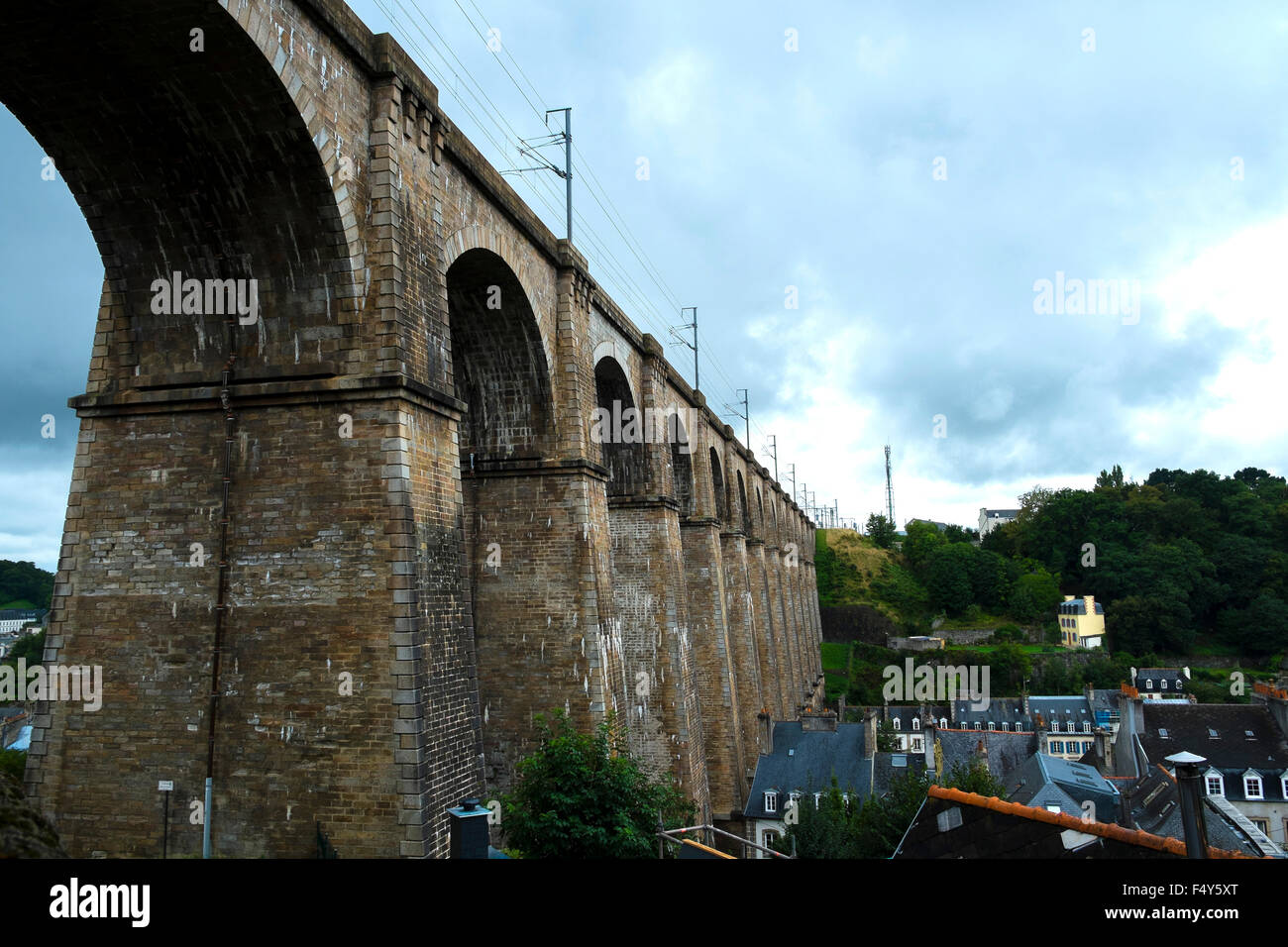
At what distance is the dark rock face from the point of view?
3.69 meters

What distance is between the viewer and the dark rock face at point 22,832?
369 centimetres

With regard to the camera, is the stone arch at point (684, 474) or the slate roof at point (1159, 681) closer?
the stone arch at point (684, 474)

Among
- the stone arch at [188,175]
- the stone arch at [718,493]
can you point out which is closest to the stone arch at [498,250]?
the stone arch at [188,175]

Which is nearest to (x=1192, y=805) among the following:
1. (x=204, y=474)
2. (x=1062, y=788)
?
(x=204, y=474)

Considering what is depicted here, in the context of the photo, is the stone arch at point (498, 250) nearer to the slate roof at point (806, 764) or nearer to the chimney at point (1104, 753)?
the slate roof at point (806, 764)

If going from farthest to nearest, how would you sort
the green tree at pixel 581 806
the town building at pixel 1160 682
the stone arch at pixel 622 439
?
the town building at pixel 1160 682, the stone arch at pixel 622 439, the green tree at pixel 581 806

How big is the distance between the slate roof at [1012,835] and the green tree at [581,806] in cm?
560

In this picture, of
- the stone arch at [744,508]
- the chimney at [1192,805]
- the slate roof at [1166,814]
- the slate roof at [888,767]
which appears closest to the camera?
the chimney at [1192,805]

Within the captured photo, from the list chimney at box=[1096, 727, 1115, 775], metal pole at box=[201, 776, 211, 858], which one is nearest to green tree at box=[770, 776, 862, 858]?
metal pole at box=[201, 776, 211, 858]

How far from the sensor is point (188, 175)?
9031 millimetres

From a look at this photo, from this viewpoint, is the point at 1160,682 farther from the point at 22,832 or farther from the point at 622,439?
the point at 22,832
